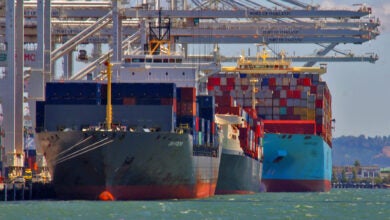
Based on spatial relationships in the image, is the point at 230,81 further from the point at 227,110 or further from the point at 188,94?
the point at 188,94

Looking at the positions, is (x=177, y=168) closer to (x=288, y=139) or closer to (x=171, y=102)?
(x=171, y=102)

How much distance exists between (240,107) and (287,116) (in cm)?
1426

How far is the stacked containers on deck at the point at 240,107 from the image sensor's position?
9056cm

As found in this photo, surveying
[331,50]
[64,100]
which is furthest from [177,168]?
[331,50]

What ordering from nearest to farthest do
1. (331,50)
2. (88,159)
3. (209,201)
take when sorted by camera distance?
1. (88,159)
2. (209,201)
3. (331,50)

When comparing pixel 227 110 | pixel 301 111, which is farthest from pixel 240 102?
pixel 227 110

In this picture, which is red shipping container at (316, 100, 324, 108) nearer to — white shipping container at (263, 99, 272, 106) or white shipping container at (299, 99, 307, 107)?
white shipping container at (299, 99, 307, 107)

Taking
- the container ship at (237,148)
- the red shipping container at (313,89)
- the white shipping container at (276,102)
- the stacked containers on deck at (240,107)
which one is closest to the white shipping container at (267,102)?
the white shipping container at (276,102)

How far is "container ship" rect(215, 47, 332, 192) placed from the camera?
10675 cm

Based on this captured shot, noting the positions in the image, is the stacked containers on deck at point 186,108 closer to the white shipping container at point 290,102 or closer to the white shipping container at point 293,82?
the white shipping container at point 290,102

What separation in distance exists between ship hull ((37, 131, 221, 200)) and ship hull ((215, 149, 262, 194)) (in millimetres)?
15030

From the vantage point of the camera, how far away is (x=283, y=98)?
106562 mm

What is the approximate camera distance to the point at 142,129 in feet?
234

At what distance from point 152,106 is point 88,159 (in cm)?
443
